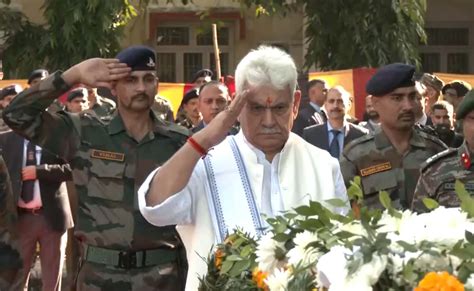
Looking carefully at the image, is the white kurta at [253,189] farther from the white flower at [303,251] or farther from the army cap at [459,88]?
the army cap at [459,88]

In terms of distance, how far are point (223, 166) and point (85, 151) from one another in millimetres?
1929

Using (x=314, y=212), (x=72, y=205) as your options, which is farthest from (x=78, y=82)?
(x=72, y=205)

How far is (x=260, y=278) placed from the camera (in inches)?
149

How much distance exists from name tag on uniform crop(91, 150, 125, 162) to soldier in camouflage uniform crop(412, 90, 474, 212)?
1.56 metres

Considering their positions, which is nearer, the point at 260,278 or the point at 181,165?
the point at 260,278

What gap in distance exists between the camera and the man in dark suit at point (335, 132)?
10383 mm

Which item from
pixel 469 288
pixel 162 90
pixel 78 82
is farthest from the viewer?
pixel 162 90

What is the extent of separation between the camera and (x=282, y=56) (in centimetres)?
473

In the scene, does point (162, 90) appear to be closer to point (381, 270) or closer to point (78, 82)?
point (78, 82)

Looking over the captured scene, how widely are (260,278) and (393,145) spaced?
11.3 ft

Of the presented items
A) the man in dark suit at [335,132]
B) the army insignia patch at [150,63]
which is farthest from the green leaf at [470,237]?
the man in dark suit at [335,132]


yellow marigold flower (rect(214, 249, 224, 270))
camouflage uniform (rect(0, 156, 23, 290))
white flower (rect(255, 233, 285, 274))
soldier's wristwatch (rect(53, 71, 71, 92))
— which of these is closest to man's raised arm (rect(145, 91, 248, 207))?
yellow marigold flower (rect(214, 249, 224, 270))

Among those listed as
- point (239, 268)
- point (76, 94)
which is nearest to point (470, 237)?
point (239, 268)

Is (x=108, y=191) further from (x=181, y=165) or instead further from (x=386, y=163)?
(x=181, y=165)
